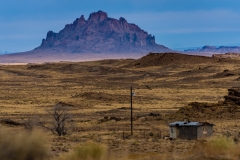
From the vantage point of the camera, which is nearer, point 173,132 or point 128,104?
point 173,132

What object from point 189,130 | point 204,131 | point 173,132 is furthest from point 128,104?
point 189,130

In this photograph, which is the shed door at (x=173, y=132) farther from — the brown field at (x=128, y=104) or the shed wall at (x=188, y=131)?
the brown field at (x=128, y=104)

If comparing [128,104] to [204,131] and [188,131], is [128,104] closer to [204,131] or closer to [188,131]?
[204,131]

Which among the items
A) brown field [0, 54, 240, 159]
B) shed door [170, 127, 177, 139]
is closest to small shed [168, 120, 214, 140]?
shed door [170, 127, 177, 139]

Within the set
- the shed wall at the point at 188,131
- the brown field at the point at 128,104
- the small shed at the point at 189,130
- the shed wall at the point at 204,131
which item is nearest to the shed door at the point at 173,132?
the small shed at the point at 189,130

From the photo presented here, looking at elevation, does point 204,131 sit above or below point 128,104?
above

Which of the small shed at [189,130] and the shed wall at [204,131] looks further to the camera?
the shed wall at [204,131]

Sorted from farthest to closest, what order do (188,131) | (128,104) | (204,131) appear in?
(128,104) → (204,131) → (188,131)

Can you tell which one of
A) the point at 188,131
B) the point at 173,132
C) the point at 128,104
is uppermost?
the point at 188,131

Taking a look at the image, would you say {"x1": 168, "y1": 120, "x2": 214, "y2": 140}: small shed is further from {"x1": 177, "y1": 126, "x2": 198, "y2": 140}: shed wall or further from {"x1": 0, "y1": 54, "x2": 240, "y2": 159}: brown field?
{"x1": 0, "y1": 54, "x2": 240, "y2": 159}: brown field

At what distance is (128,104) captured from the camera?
63281 mm

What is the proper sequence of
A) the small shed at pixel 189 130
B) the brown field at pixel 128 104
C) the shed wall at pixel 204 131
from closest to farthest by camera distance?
the brown field at pixel 128 104
the small shed at pixel 189 130
the shed wall at pixel 204 131

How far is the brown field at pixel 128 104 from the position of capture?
25891 mm

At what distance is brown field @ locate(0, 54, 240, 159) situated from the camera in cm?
2589
